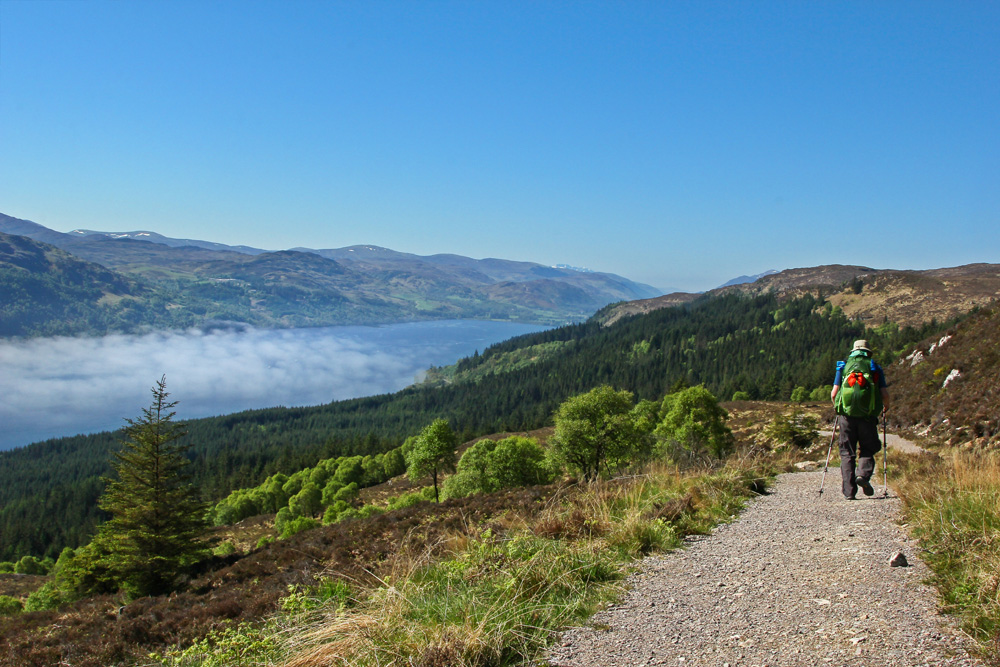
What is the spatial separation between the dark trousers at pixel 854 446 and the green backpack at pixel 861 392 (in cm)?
17

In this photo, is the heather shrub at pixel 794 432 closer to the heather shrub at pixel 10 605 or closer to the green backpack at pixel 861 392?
the green backpack at pixel 861 392

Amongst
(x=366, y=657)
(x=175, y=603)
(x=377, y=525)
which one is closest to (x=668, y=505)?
(x=366, y=657)

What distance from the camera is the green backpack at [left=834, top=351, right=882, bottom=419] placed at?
8.53 m

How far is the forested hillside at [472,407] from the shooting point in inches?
4171

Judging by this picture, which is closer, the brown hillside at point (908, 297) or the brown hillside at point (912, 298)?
the brown hillside at point (912, 298)

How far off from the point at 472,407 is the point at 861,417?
155 meters

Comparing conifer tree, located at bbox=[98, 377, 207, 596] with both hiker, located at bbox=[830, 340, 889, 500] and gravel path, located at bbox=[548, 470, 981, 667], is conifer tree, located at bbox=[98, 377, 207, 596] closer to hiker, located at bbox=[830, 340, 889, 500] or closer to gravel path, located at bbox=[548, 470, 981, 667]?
gravel path, located at bbox=[548, 470, 981, 667]

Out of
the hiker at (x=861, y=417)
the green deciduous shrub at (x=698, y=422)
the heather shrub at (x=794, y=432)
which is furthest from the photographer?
the green deciduous shrub at (x=698, y=422)

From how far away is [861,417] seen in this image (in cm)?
864

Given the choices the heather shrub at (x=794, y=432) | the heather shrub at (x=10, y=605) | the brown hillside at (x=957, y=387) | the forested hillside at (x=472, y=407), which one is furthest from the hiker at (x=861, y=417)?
the forested hillside at (x=472, y=407)

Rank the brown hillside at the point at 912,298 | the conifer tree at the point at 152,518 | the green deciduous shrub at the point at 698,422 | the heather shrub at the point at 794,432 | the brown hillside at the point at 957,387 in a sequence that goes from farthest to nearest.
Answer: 1. the brown hillside at the point at 912,298
2. the green deciduous shrub at the point at 698,422
3. the heather shrub at the point at 794,432
4. the conifer tree at the point at 152,518
5. the brown hillside at the point at 957,387

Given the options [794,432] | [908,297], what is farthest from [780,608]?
[908,297]

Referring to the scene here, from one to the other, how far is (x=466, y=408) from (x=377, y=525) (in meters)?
148

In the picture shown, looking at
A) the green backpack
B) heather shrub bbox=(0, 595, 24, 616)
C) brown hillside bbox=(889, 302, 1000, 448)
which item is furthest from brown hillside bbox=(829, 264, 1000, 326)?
heather shrub bbox=(0, 595, 24, 616)
